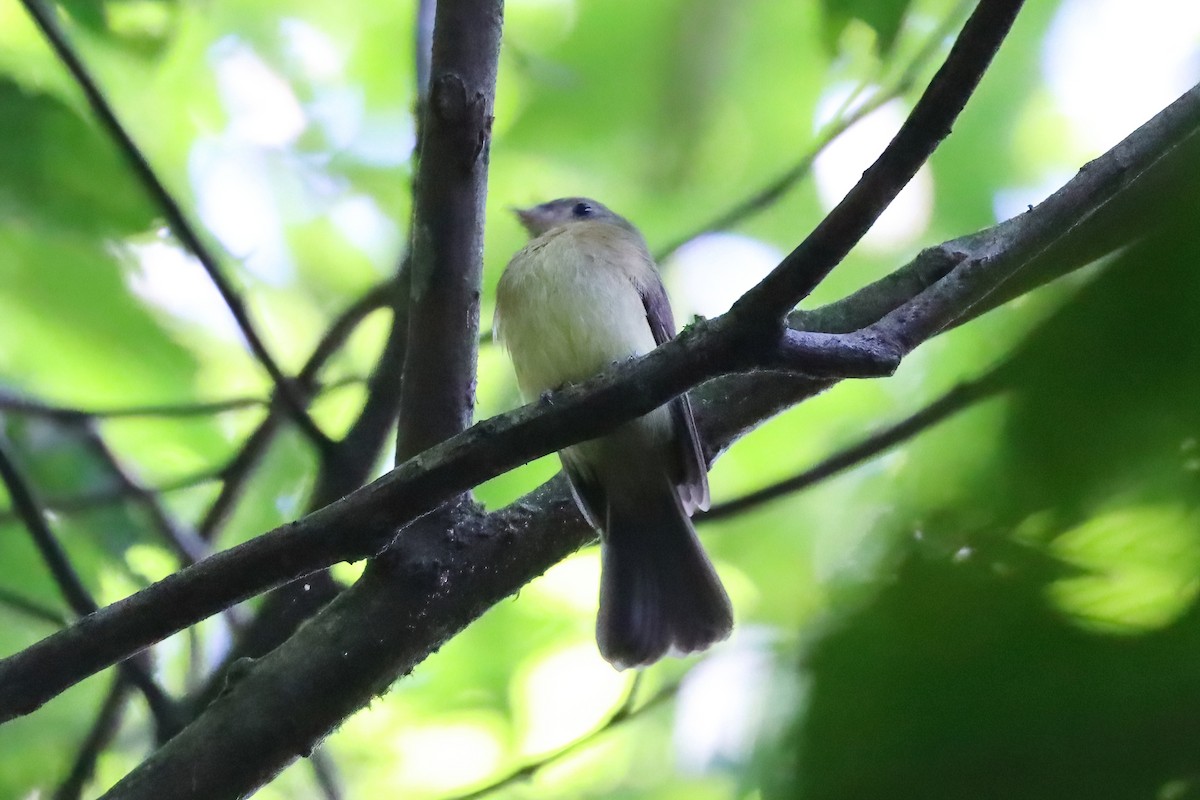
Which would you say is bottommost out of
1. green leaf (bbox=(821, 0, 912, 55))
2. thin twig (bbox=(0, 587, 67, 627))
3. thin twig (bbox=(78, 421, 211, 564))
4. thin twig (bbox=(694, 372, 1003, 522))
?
thin twig (bbox=(694, 372, 1003, 522))

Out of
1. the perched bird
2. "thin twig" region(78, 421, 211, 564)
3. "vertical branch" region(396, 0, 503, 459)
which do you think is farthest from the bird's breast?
"thin twig" region(78, 421, 211, 564)

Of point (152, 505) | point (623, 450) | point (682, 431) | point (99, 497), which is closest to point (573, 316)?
point (623, 450)

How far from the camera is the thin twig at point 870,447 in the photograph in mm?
529

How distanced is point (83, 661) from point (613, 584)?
1478 mm

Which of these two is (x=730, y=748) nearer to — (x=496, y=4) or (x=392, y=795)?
(x=496, y=4)

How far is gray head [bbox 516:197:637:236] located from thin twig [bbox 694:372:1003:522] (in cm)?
123

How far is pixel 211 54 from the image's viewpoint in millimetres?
3863

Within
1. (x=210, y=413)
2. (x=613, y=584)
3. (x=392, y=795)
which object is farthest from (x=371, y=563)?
(x=392, y=795)

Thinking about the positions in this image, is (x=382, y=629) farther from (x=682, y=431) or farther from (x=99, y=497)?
(x=99, y=497)

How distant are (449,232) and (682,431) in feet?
2.68

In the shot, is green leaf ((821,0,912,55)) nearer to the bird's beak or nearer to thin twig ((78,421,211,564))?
thin twig ((78,421,211,564))

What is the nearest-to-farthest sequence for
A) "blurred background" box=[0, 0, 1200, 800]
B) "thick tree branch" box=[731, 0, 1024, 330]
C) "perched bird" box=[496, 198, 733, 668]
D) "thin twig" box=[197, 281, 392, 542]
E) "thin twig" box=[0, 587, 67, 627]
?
"blurred background" box=[0, 0, 1200, 800] → "thick tree branch" box=[731, 0, 1024, 330] → "thin twig" box=[0, 587, 67, 627] → "perched bird" box=[496, 198, 733, 668] → "thin twig" box=[197, 281, 392, 542]

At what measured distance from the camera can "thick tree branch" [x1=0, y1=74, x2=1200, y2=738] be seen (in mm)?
1851

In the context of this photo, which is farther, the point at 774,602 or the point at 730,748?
the point at 774,602
